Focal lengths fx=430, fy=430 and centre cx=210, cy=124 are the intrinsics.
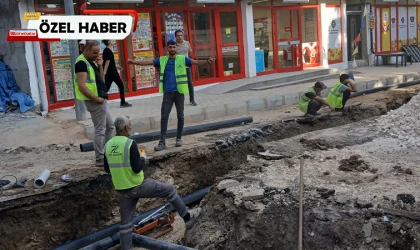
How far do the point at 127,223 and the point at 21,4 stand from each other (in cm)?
780

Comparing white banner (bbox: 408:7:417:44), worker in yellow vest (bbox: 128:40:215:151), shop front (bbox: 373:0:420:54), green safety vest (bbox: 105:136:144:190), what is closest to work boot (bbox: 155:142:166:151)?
worker in yellow vest (bbox: 128:40:215:151)

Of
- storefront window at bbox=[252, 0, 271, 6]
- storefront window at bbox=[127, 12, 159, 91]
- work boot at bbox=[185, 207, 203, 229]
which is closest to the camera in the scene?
work boot at bbox=[185, 207, 203, 229]

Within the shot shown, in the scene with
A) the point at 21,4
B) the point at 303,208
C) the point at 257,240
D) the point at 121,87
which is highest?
the point at 21,4

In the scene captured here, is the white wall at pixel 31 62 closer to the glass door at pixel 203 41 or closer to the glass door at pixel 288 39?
the glass door at pixel 203 41

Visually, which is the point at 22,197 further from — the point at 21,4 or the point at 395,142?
the point at 21,4

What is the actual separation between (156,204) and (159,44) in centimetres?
733

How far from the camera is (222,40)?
1495 cm

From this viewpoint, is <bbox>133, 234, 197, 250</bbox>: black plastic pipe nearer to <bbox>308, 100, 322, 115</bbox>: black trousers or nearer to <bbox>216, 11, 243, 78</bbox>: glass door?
<bbox>308, 100, 322, 115</bbox>: black trousers

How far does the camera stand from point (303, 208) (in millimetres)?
4766

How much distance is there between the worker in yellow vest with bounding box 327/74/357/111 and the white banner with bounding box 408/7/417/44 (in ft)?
50.2

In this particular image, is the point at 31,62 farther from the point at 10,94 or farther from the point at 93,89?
the point at 93,89

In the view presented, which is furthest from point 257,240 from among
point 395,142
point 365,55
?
point 365,55

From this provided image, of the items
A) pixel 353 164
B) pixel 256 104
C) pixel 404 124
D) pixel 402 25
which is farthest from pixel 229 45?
pixel 402 25

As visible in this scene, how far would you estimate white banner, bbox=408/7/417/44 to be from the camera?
23.0 m
